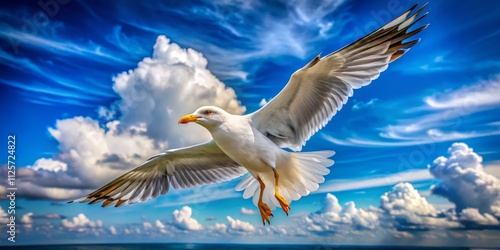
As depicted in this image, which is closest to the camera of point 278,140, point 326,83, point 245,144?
point 245,144

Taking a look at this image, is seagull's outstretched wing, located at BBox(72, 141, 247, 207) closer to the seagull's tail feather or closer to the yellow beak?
the seagull's tail feather

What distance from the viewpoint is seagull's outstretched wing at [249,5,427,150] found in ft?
9.24

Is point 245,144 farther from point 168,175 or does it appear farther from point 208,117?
point 168,175

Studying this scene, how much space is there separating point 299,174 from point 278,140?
278 millimetres

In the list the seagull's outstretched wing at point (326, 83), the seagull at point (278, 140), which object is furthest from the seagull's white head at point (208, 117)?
the seagull's outstretched wing at point (326, 83)

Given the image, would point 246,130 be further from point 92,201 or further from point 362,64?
point 92,201

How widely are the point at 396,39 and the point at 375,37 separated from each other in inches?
4.7

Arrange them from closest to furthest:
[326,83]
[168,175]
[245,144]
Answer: [245,144]
[326,83]
[168,175]

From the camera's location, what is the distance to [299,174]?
3.12 m

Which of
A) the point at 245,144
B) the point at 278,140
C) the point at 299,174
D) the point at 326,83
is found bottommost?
the point at 299,174

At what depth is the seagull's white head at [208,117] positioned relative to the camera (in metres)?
2.75

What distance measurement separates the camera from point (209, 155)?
3449 mm

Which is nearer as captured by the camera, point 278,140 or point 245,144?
point 245,144

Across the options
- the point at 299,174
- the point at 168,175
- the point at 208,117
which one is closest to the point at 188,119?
the point at 208,117
